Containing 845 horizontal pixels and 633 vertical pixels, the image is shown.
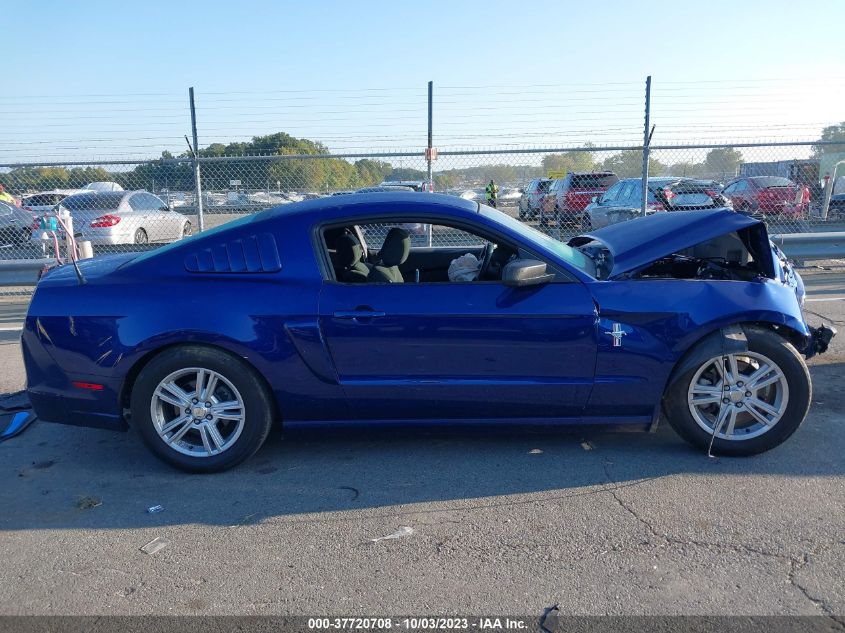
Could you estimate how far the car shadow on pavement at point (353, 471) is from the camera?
3.53 metres

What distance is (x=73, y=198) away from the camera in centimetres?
1327

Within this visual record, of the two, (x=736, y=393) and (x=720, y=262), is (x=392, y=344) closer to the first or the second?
(x=736, y=393)

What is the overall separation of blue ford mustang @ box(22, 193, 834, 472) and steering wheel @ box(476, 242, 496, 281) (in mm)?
339

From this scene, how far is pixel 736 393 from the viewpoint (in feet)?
12.7

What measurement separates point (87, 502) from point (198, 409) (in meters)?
0.72

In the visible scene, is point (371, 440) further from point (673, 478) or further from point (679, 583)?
point (679, 583)

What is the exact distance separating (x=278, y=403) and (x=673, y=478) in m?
2.19

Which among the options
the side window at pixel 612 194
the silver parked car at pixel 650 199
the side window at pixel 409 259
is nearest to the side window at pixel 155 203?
the silver parked car at pixel 650 199

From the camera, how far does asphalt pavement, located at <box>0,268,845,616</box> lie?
276 cm

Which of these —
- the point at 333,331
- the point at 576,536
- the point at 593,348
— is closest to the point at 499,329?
the point at 593,348

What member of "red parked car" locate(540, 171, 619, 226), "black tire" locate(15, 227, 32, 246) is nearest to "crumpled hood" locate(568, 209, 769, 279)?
"red parked car" locate(540, 171, 619, 226)

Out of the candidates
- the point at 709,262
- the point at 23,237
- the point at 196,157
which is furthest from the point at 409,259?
the point at 23,237

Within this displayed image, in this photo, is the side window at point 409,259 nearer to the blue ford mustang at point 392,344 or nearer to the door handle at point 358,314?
the blue ford mustang at point 392,344

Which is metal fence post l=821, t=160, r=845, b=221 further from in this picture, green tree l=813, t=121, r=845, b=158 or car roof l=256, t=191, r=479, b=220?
car roof l=256, t=191, r=479, b=220
